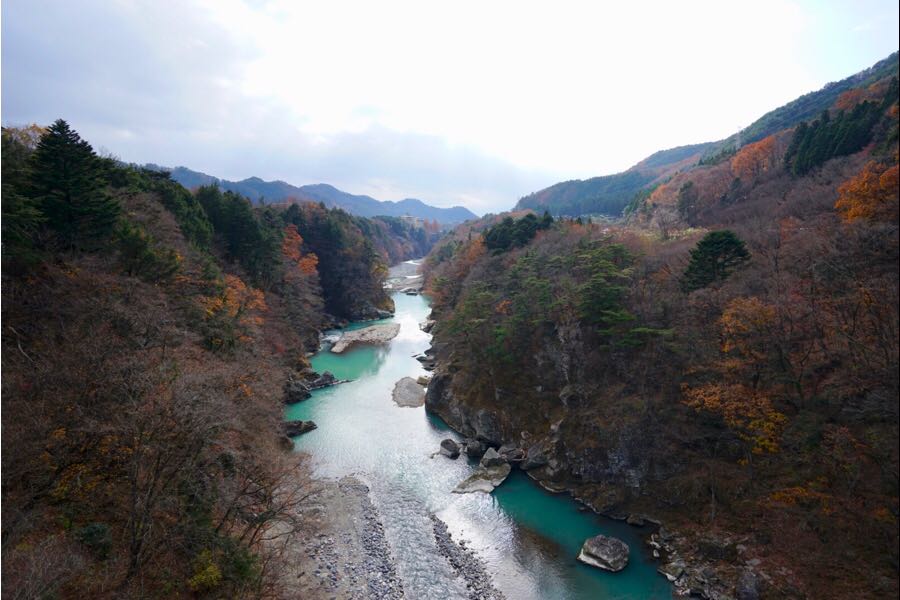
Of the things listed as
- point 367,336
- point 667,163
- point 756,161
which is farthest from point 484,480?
point 667,163

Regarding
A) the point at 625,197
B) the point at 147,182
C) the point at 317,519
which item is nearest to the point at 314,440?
the point at 317,519

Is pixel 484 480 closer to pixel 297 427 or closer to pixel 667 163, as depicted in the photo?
pixel 297 427

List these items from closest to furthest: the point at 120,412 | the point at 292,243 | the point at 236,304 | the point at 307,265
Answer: the point at 120,412 → the point at 236,304 → the point at 307,265 → the point at 292,243

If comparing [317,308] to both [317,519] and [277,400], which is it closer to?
[277,400]

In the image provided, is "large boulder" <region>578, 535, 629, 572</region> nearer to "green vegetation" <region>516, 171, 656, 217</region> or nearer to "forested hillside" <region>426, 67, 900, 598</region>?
"forested hillside" <region>426, 67, 900, 598</region>

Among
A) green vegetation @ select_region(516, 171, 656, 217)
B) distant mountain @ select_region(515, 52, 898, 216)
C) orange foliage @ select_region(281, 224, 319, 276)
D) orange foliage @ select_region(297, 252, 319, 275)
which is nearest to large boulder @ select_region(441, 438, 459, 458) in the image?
orange foliage @ select_region(281, 224, 319, 276)
